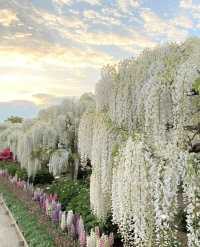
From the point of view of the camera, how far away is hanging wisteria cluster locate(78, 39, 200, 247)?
16.6 ft

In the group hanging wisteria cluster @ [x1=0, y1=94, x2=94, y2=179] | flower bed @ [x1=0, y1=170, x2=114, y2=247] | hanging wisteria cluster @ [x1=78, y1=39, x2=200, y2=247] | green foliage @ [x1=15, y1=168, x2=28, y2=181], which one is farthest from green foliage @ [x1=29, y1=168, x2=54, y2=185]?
hanging wisteria cluster @ [x1=78, y1=39, x2=200, y2=247]

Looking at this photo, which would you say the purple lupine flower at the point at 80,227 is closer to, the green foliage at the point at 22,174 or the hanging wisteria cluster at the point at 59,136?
Answer: the hanging wisteria cluster at the point at 59,136

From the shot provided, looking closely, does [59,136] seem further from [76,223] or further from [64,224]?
[76,223]

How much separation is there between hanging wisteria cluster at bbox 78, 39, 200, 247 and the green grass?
2.39 meters

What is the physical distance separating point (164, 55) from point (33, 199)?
7.71 m

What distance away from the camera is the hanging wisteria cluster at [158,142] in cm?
505

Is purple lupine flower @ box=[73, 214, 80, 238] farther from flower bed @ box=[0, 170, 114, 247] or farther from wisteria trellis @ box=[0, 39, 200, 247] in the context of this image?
wisteria trellis @ box=[0, 39, 200, 247]

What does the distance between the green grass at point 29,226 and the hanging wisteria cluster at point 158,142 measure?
239 cm

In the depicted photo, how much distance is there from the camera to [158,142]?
17.7 ft

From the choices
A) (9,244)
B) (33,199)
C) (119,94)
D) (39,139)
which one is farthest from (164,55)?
(39,139)

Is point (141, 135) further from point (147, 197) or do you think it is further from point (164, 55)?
point (164, 55)

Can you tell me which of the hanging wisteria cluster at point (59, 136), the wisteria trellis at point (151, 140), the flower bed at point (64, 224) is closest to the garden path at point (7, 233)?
the flower bed at point (64, 224)

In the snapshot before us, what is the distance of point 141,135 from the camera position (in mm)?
5676

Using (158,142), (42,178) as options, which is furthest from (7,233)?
(42,178)
